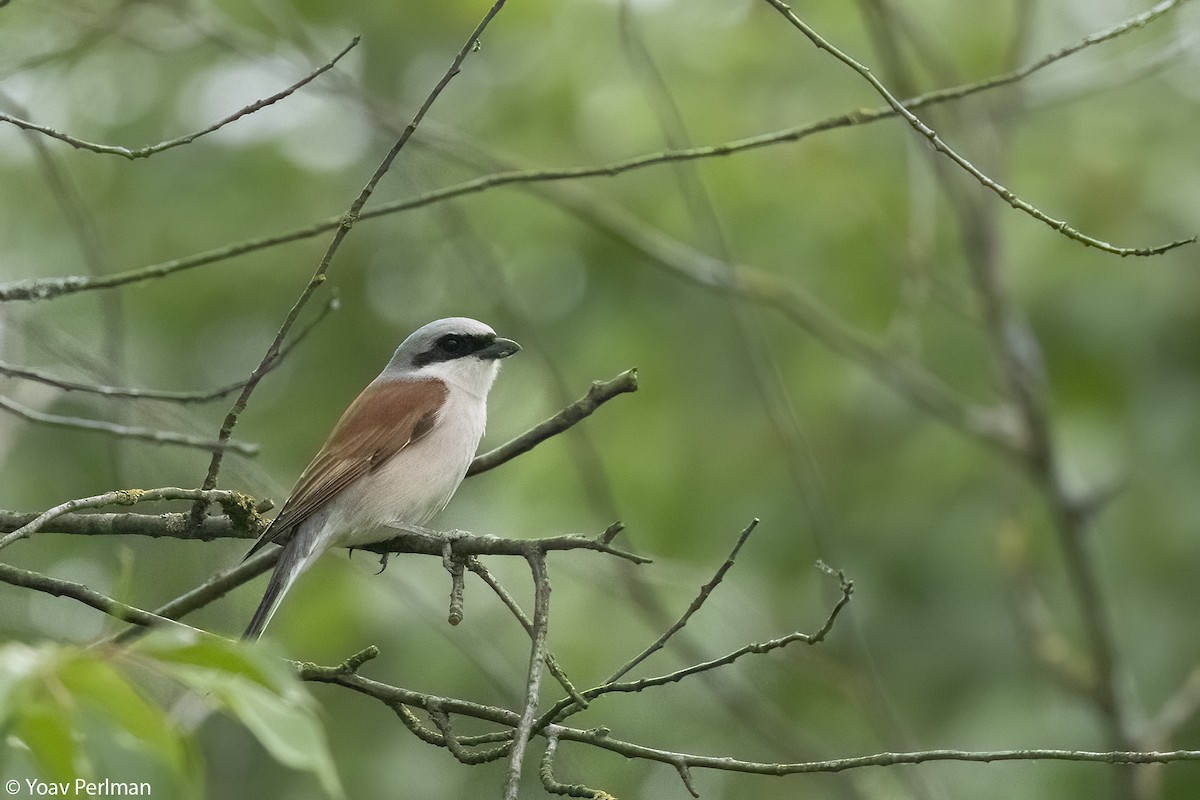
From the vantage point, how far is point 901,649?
22.9 feet

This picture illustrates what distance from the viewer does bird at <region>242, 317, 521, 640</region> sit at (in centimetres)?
452

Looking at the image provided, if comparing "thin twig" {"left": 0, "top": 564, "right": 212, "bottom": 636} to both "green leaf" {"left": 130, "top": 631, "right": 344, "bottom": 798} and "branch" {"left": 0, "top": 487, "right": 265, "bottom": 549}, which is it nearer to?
"branch" {"left": 0, "top": 487, "right": 265, "bottom": 549}

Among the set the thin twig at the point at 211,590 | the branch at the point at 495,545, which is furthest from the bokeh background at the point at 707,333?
the branch at the point at 495,545

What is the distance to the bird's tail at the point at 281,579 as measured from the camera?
4.21 m

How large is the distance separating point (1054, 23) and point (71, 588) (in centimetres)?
681

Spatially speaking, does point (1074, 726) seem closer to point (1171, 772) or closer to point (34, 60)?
point (1171, 772)

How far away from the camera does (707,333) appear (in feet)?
27.8

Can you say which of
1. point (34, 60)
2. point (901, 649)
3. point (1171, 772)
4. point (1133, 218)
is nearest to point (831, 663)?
point (901, 649)

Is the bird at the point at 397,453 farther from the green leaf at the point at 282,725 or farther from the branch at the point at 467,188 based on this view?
the green leaf at the point at 282,725

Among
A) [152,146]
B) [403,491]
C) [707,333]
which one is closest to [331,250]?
[152,146]

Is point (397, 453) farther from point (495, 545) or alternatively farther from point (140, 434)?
point (495, 545)

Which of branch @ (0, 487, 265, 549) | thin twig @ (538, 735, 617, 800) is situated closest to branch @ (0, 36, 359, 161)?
branch @ (0, 487, 265, 549)

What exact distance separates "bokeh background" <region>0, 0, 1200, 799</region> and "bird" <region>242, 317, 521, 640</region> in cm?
34

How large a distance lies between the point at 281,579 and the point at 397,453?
0.98 m
